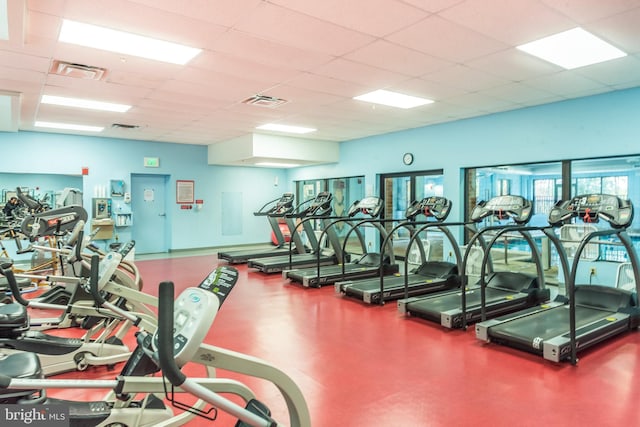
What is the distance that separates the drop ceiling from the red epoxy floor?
293cm

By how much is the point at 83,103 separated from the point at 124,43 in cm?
293

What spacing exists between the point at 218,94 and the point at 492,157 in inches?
184

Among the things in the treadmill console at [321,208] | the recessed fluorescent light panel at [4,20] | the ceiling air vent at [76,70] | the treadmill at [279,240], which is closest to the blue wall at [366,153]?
the treadmill console at [321,208]

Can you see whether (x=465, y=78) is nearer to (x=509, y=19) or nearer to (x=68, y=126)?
(x=509, y=19)

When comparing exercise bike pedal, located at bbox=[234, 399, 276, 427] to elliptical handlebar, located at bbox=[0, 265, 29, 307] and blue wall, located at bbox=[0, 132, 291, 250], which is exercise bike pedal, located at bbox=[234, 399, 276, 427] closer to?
elliptical handlebar, located at bbox=[0, 265, 29, 307]

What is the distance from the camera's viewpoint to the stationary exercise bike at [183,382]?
1285mm

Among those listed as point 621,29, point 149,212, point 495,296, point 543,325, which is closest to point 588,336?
point 543,325

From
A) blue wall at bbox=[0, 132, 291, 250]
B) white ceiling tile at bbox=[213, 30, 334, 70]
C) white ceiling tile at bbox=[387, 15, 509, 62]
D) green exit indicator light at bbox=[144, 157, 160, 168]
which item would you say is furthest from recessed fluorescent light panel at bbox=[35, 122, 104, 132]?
white ceiling tile at bbox=[387, 15, 509, 62]

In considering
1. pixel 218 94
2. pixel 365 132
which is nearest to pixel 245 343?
pixel 218 94

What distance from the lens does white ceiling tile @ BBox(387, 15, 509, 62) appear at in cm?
347

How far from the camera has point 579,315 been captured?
14.3 ft

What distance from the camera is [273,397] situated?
2.96 m

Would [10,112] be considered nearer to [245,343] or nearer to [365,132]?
[245,343]

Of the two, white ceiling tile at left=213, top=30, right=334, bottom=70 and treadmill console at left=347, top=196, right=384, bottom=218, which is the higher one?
white ceiling tile at left=213, top=30, right=334, bottom=70
